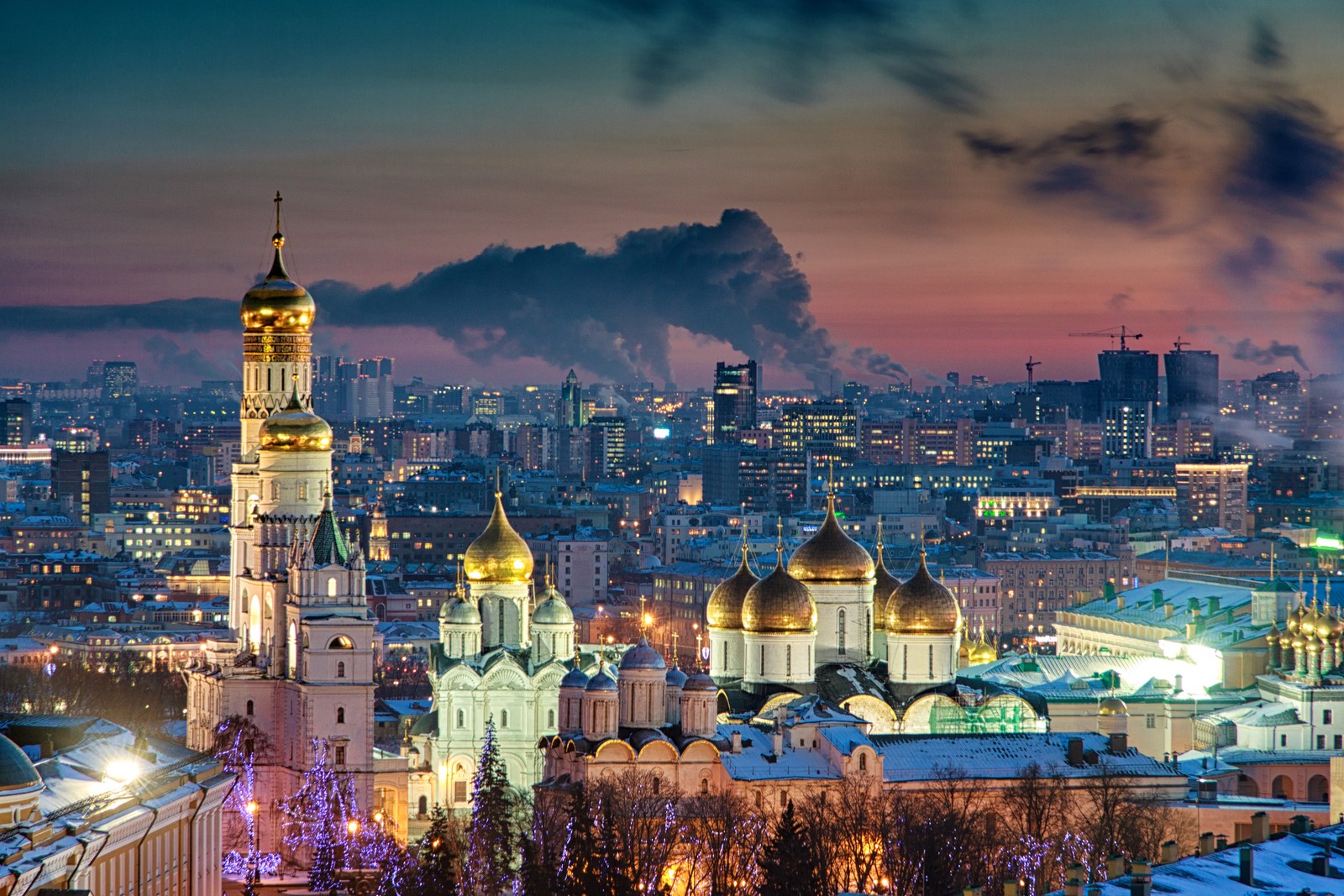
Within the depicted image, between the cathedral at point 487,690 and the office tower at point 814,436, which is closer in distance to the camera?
the cathedral at point 487,690

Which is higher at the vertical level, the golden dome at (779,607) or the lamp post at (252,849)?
the golden dome at (779,607)

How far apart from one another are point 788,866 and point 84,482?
387 ft

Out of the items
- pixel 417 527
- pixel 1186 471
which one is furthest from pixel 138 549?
pixel 1186 471

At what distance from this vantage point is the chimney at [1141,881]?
34.8 metres

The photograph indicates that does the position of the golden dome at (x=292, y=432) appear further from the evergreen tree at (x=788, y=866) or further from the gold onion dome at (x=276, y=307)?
the evergreen tree at (x=788, y=866)

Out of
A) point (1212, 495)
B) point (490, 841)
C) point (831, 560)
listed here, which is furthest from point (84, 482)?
point (490, 841)

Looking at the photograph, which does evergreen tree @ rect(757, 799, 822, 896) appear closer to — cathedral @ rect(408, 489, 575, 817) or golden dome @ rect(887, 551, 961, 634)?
golden dome @ rect(887, 551, 961, 634)

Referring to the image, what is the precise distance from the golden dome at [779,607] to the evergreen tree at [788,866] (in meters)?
13.5

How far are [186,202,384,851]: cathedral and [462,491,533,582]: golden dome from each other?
4178mm

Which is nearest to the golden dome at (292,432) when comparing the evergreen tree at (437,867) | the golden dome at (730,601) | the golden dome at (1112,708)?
the golden dome at (730,601)

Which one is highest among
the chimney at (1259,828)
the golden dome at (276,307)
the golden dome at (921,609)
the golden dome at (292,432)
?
the golden dome at (276,307)

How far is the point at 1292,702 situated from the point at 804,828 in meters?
21.5

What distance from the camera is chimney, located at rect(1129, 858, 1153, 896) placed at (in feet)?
114

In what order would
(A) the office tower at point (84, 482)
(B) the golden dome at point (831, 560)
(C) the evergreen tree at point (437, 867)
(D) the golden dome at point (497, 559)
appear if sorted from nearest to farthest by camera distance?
1. (C) the evergreen tree at point (437, 867)
2. (B) the golden dome at point (831, 560)
3. (D) the golden dome at point (497, 559)
4. (A) the office tower at point (84, 482)
